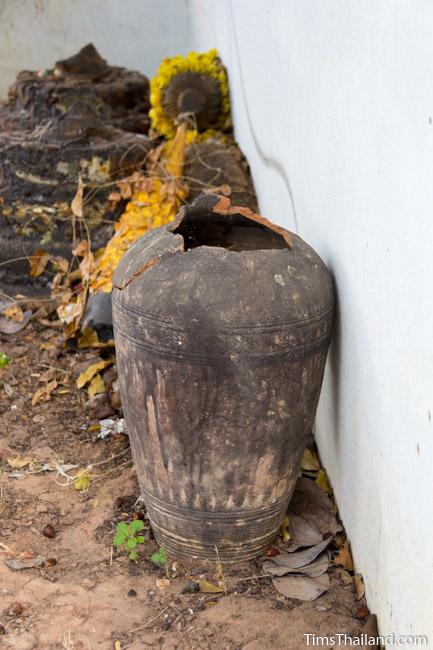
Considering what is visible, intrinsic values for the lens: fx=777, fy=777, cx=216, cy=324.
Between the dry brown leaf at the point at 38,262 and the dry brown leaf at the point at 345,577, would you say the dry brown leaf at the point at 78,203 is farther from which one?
the dry brown leaf at the point at 345,577

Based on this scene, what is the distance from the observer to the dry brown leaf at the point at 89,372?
3437mm

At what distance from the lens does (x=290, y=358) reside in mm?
2061

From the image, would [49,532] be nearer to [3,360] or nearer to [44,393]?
[44,393]

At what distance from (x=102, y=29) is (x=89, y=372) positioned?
5.14 metres

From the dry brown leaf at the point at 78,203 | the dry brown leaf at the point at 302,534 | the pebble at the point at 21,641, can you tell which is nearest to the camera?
the pebble at the point at 21,641

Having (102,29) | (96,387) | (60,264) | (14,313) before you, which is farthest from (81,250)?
(102,29)

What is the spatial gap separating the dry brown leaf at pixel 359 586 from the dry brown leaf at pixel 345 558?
0.08 m

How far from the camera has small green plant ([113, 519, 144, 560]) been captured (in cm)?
236

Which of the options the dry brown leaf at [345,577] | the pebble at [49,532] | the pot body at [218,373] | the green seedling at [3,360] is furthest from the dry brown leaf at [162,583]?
the green seedling at [3,360]

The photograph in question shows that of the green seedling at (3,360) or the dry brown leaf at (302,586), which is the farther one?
the green seedling at (3,360)

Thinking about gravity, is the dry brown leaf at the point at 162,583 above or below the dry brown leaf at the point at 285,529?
above

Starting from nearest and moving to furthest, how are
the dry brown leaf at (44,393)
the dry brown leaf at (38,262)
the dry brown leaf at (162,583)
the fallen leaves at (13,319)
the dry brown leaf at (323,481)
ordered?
the dry brown leaf at (162,583) < the dry brown leaf at (323,481) < the dry brown leaf at (44,393) < the fallen leaves at (13,319) < the dry brown leaf at (38,262)

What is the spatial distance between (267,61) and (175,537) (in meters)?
2.25

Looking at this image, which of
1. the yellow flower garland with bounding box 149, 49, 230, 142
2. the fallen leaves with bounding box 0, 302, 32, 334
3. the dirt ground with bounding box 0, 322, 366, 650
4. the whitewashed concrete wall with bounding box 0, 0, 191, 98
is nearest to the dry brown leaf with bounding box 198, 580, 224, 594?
the dirt ground with bounding box 0, 322, 366, 650
